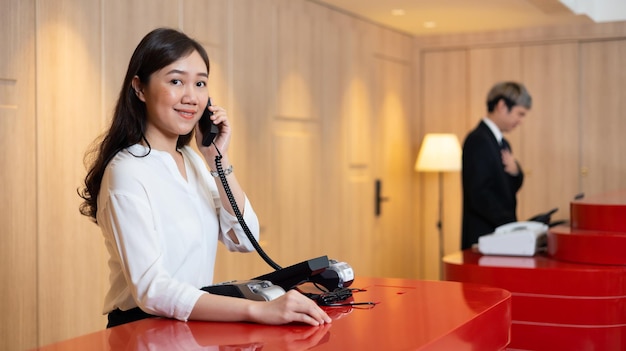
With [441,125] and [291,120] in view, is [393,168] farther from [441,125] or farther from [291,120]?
[291,120]

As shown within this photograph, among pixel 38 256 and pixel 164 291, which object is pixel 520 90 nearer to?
pixel 38 256

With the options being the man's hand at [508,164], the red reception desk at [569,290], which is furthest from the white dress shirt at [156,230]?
the man's hand at [508,164]

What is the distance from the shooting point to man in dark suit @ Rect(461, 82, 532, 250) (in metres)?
4.92

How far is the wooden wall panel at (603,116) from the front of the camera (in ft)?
22.6

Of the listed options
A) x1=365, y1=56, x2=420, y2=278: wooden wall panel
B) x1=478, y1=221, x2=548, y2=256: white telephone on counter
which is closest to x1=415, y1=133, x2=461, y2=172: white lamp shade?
x1=365, y1=56, x2=420, y2=278: wooden wall panel

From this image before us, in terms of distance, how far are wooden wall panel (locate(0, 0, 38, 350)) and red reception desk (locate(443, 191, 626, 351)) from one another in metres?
2.03

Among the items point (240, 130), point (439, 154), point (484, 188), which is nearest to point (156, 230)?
point (240, 130)

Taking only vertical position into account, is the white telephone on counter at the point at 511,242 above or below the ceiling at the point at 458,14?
below

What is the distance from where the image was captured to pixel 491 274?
12.9 feet

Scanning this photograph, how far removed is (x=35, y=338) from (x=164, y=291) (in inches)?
81.9

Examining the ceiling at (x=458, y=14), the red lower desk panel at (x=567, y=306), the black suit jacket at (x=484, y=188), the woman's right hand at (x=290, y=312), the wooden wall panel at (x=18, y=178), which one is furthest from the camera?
the ceiling at (x=458, y=14)

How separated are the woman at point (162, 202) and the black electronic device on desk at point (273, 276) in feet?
0.10

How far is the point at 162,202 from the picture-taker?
206 cm

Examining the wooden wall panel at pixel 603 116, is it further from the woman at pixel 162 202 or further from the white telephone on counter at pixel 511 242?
the woman at pixel 162 202
